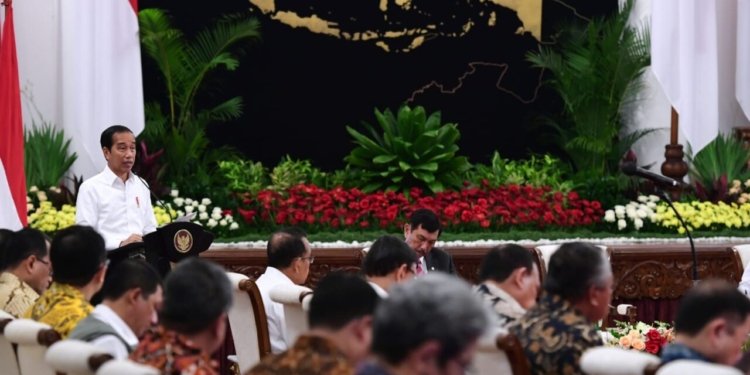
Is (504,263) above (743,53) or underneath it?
underneath

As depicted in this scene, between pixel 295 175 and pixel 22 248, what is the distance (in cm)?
528

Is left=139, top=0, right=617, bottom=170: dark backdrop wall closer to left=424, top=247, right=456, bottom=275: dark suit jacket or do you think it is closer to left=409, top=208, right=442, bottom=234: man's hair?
left=424, top=247, right=456, bottom=275: dark suit jacket

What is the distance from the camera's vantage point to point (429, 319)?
278 centimetres

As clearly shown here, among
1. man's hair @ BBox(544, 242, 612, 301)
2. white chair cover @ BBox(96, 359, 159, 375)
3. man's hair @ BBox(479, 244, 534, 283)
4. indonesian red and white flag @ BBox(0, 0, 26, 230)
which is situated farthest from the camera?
indonesian red and white flag @ BBox(0, 0, 26, 230)

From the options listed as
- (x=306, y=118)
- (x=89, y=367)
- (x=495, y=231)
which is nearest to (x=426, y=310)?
(x=89, y=367)

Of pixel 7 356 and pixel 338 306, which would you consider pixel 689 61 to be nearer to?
pixel 7 356

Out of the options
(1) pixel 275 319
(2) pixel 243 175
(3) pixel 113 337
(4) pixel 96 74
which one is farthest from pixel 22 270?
(2) pixel 243 175

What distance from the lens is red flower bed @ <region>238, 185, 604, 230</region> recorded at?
9742 millimetres

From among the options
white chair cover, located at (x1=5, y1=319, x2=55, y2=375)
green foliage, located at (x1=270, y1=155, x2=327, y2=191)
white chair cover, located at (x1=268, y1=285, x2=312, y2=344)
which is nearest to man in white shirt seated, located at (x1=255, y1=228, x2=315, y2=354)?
white chair cover, located at (x1=268, y1=285, x2=312, y2=344)

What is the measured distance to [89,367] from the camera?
3623 mm

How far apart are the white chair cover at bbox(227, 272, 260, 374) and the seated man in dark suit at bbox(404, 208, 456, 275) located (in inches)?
46.0

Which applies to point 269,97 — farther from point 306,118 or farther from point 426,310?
point 426,310

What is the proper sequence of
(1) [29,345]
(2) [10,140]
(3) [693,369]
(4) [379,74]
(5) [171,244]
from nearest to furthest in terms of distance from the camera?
(3) [693,369], (1) [29,345], (5) [171,244], (2) [10,140], (4) [379,74]

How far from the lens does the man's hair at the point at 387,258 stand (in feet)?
18.4
